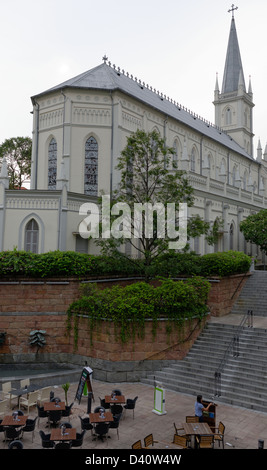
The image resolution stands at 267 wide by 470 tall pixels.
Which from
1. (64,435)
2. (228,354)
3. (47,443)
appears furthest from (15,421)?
(228,354)

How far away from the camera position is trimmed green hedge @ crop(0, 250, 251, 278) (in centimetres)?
1791

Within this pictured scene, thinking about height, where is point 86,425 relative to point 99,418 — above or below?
below

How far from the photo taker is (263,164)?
60.2 meters

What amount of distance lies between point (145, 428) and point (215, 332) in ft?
24.8

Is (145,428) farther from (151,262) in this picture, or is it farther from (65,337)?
(151,262)

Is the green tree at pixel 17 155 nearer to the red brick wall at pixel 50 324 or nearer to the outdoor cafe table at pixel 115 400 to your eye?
the red brick wall at pixel 50 324

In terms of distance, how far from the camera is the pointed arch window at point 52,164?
29469 millimetres

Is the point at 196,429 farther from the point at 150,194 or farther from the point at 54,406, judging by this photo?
the point at 150,194

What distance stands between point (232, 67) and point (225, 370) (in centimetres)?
5742

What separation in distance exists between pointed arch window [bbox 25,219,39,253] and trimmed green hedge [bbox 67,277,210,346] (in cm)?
680

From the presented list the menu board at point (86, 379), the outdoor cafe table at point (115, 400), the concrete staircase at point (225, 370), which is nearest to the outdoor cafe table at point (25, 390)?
the menu board at point (86, 379)

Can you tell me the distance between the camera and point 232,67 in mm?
61250
